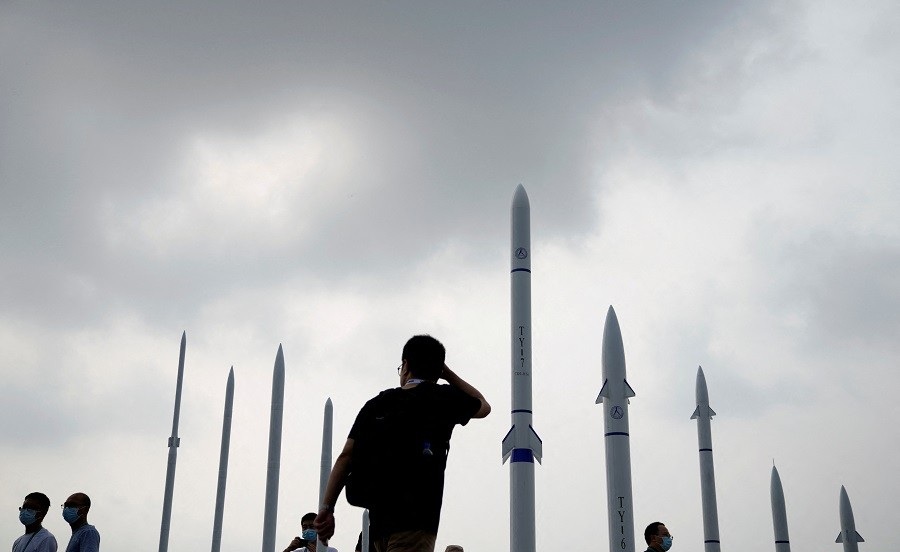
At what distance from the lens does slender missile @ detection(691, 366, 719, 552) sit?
29656mm

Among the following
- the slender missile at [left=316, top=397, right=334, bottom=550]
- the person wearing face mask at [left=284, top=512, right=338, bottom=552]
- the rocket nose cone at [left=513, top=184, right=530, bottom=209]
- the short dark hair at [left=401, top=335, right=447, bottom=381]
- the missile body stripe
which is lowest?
the person wearing face mask at [left=284, top=512, right=338, bottom=552]

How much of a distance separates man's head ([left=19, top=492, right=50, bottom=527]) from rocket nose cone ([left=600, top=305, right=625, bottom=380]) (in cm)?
1590

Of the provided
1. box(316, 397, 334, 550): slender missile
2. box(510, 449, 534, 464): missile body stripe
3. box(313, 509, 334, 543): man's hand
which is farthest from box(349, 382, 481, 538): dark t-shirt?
box(316, 397, 334, 550): slender missile

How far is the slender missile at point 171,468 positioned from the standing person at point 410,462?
28180mm

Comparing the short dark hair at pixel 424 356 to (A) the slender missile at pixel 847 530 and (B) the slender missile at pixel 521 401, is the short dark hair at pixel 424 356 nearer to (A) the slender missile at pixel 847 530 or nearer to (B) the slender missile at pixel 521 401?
(B) the slender missile at pixel 521 401

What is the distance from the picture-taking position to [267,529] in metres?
30.3

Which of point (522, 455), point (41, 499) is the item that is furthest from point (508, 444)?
point (41, 499)

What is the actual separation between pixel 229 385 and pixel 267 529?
6177 millimetres

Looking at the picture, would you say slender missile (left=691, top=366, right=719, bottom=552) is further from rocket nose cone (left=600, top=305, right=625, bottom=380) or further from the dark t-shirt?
the dark t-shirt

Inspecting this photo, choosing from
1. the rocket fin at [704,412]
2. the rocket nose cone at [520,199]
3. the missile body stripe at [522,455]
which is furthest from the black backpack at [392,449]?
the rocket fin at [704,412]

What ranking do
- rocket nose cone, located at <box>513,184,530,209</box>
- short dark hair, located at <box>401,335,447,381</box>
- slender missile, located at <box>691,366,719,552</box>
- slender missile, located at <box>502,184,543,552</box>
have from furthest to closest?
slender missile, located at <box>691,366,719,552</box> < rocket nose cone, located at <box>513,184,530,209</box> < slender missile, located at <box>502,184,543,552</box> < short dark hair, located at <box>401,335,447,381</box>

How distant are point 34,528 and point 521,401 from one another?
12.4 meters

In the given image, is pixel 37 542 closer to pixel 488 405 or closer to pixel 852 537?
pixel 488 405

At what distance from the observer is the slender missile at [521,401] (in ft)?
62.4
